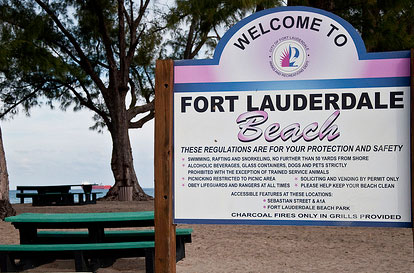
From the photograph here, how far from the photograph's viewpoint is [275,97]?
4.41m

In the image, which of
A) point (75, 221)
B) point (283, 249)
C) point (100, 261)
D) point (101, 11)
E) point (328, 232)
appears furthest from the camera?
point (101, 11)

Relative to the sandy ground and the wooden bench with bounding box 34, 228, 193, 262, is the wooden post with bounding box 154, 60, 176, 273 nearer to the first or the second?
the sandy ground

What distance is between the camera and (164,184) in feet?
14.7

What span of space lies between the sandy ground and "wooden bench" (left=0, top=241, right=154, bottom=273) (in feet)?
2.18

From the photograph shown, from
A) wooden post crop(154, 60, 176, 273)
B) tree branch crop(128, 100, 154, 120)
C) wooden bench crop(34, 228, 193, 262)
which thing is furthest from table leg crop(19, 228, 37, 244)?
tree branch crop(128, 100, 154, 120)

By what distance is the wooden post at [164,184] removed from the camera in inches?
177

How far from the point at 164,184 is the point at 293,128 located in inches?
41.0

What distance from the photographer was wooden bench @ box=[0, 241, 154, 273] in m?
5.88

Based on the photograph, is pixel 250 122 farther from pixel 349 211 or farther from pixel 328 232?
pixel 328 232

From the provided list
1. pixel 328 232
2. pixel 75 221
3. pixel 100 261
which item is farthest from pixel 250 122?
pixel 328 232

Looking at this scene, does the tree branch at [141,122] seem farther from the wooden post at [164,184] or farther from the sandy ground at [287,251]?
the wooden post at [164,184]

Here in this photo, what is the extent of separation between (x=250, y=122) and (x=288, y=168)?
0.44 m

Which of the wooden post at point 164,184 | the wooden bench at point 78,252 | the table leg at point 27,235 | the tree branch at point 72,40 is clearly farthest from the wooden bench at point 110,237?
the tree branch at point 72,40

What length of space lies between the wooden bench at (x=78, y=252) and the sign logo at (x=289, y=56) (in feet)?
8.10
